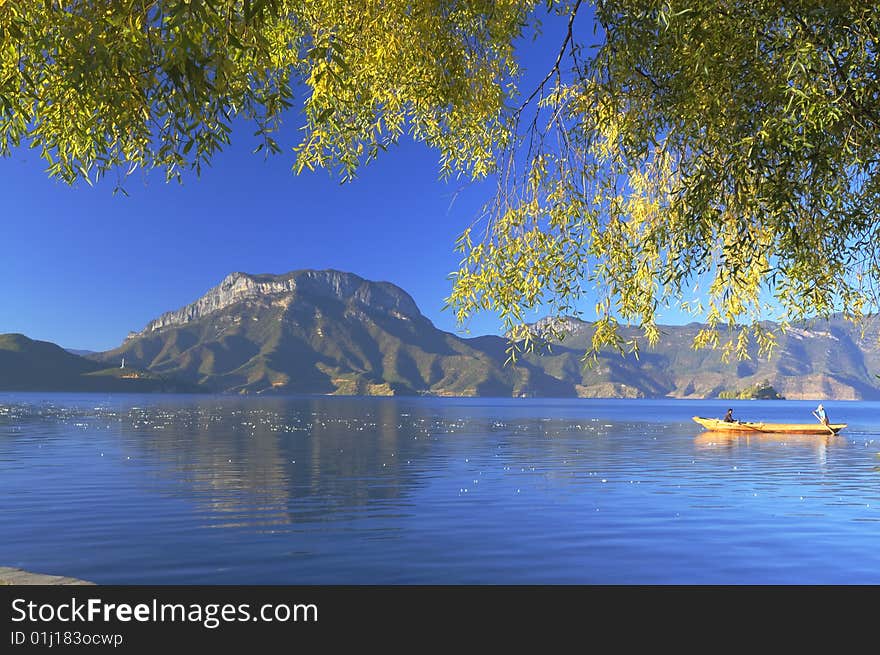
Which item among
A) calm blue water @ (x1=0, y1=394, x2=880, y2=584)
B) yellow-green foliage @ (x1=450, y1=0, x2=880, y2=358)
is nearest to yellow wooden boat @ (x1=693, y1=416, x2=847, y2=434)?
calm blue water @ (x1=0, y1=394, x2=880, y2=584)

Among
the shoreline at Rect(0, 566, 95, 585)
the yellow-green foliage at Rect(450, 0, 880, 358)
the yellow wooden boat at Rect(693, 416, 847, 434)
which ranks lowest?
the yellow wooden boat at Rect(693, 416, 847, 434)

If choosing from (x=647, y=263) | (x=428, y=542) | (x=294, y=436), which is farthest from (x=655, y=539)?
(x=294, y=436)

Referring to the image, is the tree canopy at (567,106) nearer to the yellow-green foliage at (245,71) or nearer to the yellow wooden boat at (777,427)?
the yellow-green foliage at (245,71)

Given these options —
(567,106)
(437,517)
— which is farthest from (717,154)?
(437,517)

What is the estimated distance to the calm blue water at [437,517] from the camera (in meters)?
18.5

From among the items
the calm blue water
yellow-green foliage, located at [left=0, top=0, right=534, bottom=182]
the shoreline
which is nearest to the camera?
yellow-green foliage, located at [left=0, top=0, right=534, bottom=182]

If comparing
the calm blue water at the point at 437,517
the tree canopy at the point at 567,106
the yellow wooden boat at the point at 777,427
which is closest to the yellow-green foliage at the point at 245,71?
the tree canopy at the point at 567,106

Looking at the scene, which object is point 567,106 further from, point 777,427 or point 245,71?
point 777,427

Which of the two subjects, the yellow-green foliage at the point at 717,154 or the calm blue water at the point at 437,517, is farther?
the calm blue water at the point at 437,517

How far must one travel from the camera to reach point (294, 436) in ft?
258

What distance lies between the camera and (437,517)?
26562mm

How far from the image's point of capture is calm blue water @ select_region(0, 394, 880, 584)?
18.5m

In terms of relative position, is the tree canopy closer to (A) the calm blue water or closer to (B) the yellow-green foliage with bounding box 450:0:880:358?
(B) the yellow-green foliage with bounding box 450:0:880:358
